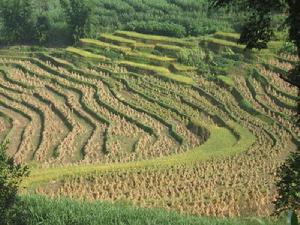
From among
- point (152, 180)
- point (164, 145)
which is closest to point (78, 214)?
point (152, 180)

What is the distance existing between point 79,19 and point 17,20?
46.2 ft

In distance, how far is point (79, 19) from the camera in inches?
3775

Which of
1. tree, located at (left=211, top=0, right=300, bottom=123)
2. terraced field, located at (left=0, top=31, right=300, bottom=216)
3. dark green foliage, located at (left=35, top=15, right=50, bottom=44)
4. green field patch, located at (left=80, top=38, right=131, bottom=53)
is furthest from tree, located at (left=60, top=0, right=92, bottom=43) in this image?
tree, located at (left=211, top=0, right=300, bottom=123)

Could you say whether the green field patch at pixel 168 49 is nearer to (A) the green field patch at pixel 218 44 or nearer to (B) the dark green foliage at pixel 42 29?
(A) the green field patch at pixel 218 44

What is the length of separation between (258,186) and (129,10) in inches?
3041

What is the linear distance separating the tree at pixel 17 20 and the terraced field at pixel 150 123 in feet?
45.1

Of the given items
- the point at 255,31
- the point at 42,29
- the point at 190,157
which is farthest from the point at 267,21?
the point at 42,29

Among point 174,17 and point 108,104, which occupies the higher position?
point 174,17

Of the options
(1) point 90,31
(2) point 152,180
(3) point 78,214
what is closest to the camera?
(3) point 78,214

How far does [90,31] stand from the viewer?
95938 mm

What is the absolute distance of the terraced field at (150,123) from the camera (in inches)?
1433

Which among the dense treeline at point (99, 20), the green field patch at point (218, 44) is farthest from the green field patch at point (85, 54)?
the green field patch at point (218, 44)

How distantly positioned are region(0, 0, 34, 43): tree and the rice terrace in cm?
231

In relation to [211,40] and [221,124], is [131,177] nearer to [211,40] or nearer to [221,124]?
[221,124]
